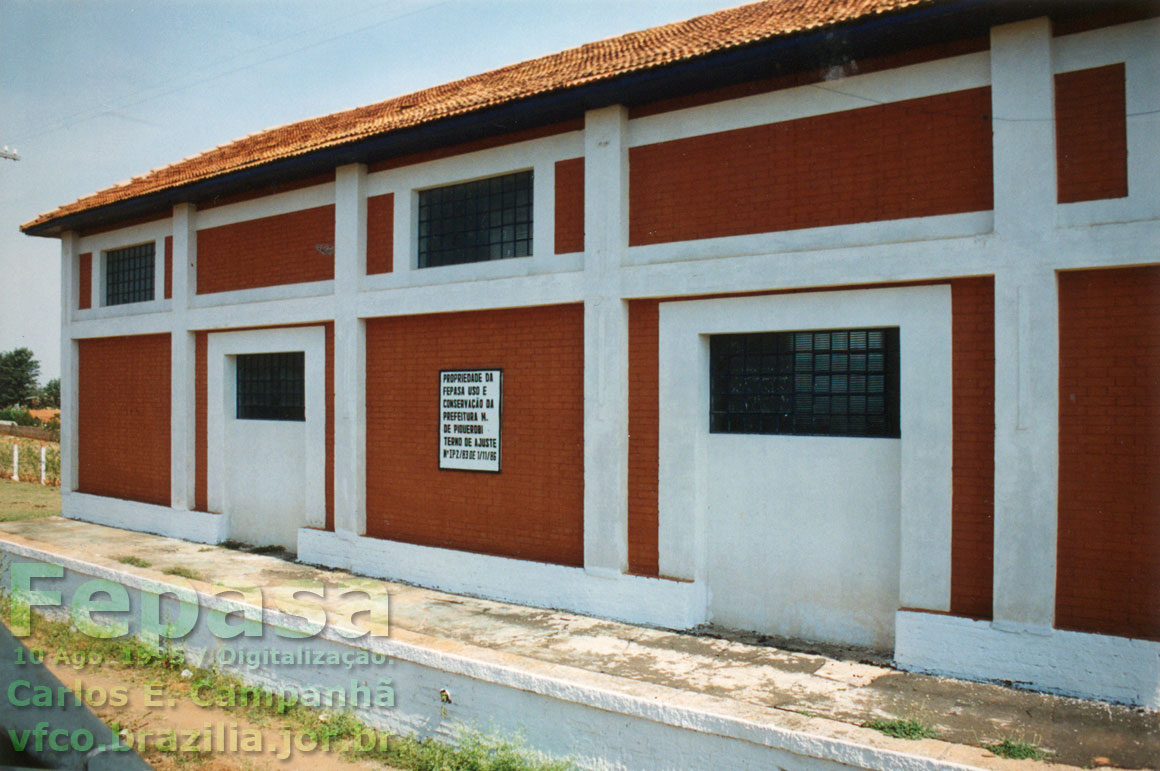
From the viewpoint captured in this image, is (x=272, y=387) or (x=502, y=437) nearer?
(x=502, y=437)

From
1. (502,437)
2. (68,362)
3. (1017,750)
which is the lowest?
(1017,750)

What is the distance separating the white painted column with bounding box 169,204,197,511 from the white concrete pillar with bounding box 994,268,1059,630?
38.2 ft

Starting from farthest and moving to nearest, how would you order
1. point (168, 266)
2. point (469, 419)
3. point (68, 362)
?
point (68, 362), point (168, 266), point (469, 419)

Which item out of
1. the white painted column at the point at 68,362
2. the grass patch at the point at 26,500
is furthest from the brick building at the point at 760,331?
the grass patch at the point at 26,500

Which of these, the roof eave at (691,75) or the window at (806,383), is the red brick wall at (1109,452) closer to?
the window at (806,383)

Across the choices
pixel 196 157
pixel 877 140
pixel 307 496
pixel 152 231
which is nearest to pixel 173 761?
pixel 307 496

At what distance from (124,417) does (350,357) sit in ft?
21.2

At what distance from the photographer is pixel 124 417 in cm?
1421

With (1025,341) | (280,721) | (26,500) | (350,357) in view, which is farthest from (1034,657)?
(26,500)

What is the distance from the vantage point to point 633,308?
8086 millimetres

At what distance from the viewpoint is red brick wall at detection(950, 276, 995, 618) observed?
6.30 meters

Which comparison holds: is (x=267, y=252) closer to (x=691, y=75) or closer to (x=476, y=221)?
(x=476, y=221)

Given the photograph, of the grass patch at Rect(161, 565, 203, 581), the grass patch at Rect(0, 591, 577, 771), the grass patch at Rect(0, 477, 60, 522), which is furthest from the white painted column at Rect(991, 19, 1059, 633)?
the grass patch at Rect(0, 477, 60, 522)

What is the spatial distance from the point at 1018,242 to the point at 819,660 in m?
3.71
